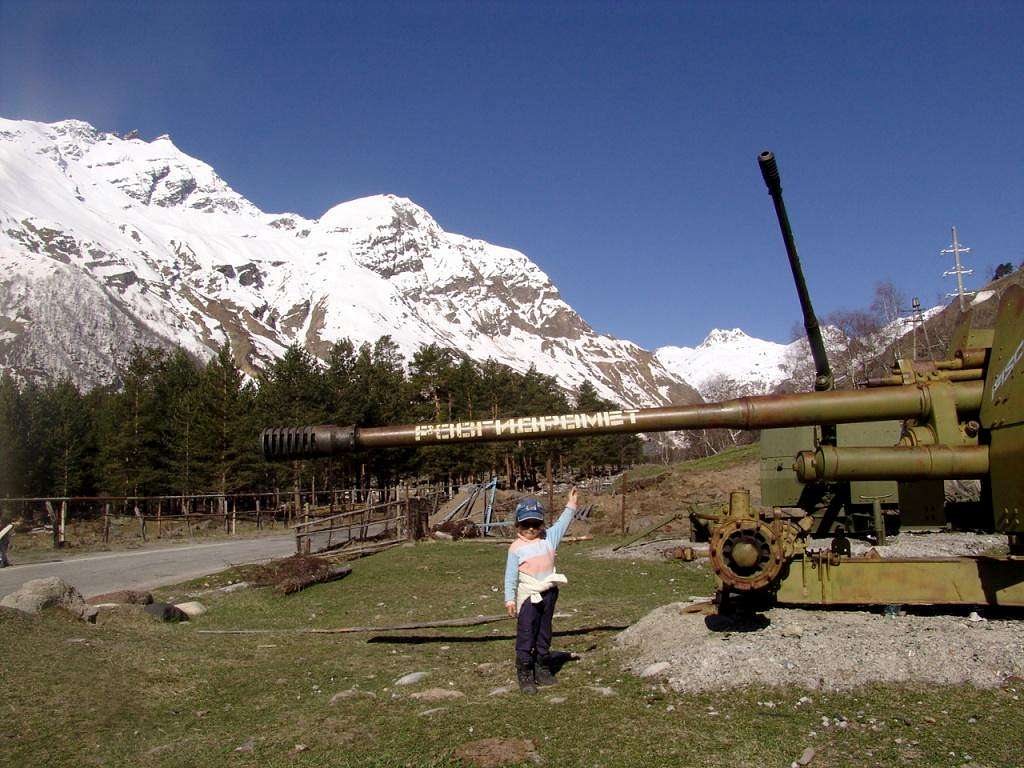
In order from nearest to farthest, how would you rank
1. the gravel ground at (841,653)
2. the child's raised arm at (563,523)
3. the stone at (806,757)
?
the stone at (806,757) < the gravel ground at (841,653) < the child's raised arm at (563,523)

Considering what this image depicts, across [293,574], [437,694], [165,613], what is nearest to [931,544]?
[293,574]

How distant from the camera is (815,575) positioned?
7516mm

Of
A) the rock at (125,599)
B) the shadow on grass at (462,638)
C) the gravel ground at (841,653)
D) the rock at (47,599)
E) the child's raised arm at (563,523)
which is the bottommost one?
the shadow on grass at (462,638)

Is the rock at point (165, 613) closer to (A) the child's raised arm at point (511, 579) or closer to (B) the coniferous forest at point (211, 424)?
(A) the child's raised arm at point (511, 579)

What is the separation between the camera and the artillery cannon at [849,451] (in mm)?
6957

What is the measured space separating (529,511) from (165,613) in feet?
24.1

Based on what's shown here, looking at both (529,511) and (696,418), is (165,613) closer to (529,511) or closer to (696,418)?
(529,511)

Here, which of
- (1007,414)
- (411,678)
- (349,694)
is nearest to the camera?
(1007,414)

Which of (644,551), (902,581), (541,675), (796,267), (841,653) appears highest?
(796,267)

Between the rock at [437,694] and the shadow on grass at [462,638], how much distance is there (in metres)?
2.55

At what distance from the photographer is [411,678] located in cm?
778

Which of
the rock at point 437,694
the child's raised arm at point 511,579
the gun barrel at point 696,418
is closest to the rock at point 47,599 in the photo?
the gun barrel at point 696,418

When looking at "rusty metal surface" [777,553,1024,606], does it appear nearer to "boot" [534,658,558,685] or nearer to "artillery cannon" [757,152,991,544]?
"artillery cannon" [757,152,991,544]

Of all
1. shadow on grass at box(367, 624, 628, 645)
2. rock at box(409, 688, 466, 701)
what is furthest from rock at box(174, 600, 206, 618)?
rock at box(409, 688, 466, 701)
